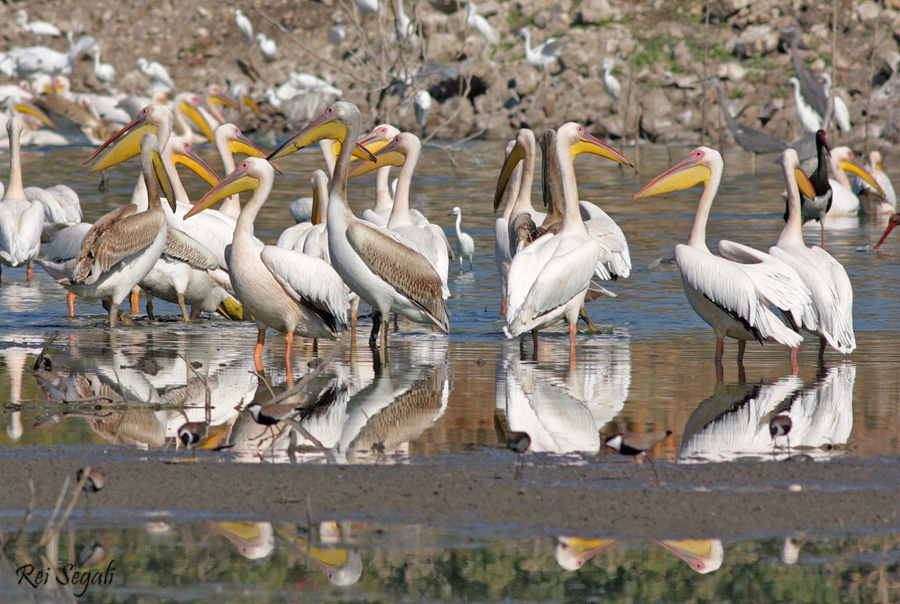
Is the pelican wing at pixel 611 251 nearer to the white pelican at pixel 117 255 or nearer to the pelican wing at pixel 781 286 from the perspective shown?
the pelican wing at pixel 781 286

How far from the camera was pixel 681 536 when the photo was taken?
3.67 metres

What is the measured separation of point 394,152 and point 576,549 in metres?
6.00

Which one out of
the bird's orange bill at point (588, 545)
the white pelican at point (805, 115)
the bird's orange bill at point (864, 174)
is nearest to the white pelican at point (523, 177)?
the bird's orange bill at point (588, 545)

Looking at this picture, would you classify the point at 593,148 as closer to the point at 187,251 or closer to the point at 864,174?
the point at 187,251

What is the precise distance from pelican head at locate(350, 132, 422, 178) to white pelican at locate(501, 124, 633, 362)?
180 cm

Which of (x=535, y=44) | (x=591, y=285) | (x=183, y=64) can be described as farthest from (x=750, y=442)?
(x=183, y=64)

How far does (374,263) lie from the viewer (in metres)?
Result: 7.09

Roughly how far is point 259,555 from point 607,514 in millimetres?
1096

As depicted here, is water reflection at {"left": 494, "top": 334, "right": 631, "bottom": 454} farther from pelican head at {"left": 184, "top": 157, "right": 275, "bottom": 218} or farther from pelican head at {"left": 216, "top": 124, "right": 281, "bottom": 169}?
pelican head at {"left": 216, "top": 124, "right": 281, "bottom": 169}

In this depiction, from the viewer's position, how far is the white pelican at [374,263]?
7059 mm

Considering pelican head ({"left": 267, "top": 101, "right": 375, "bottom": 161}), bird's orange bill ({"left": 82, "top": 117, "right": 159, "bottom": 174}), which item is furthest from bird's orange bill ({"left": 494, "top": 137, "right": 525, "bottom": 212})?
bird's orange bill ({"left": 82, "top": 117, "right": 159, "bottom": 174})

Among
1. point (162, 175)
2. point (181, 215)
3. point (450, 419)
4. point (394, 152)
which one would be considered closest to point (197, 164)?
point (181, 215)

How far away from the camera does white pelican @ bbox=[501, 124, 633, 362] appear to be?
7004mm

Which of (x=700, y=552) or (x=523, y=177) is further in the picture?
(x=523, y=177)
